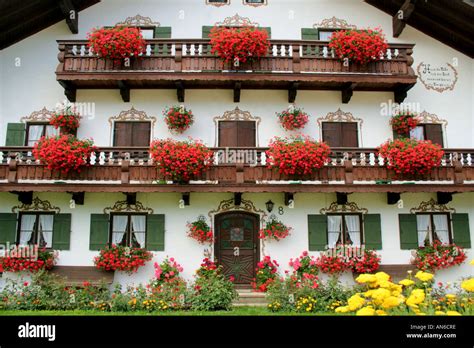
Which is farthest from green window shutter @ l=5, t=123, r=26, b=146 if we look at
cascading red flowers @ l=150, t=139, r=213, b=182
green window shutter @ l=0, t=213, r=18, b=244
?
cascading red flowers @ l=150, t=139, r=213, b=182

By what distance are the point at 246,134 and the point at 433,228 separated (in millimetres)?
7196

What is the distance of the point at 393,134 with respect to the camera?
1686cm

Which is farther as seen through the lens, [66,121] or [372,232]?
[66,121]

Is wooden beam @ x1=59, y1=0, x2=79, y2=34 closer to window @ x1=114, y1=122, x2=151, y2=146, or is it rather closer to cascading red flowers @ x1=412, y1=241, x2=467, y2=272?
window @ x1=114, y1=122, x2=151, y2=146

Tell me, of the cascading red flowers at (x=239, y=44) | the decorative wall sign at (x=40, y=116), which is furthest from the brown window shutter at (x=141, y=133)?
the cascading red flowers at (x=239, y=44)

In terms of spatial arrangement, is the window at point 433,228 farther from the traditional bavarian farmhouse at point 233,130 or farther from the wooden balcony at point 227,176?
the wooden balcony at point 227,176

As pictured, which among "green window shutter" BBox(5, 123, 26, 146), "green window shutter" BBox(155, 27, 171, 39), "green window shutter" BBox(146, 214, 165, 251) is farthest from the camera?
"green window shutter" BBox(155, 27, 171, 39)

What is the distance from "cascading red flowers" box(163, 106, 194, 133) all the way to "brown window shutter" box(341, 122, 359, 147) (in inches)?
215

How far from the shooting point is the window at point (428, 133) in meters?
Answer: 17.0

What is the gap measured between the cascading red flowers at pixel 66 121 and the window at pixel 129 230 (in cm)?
339

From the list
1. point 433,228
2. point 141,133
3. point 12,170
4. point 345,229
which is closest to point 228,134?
point 141,133

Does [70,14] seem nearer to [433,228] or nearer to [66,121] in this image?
[66,121]

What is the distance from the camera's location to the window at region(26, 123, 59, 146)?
16516 millimetres

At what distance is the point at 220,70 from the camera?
52.0 ft
